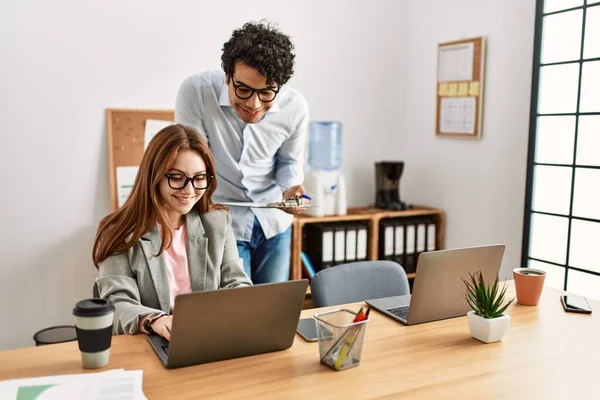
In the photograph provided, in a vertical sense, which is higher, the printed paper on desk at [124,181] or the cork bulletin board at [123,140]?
the cork bulletin board at [123,140]

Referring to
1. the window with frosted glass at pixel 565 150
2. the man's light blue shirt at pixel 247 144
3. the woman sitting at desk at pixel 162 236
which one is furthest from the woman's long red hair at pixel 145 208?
the window with frosted glass at pixel 565 150

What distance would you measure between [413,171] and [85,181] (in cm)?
211

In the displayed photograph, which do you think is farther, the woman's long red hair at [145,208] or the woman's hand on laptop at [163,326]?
the woman's long red hair at [145,208]

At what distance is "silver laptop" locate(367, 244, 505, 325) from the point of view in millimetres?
1638

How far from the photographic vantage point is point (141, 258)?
1.72 meters

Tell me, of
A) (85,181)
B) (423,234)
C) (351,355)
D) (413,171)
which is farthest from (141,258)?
(413,171)

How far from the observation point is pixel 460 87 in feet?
11.8

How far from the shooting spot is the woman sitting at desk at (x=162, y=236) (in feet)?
5.54

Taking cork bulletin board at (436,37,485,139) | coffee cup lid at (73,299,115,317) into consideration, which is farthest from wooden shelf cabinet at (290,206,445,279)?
coffee cup lid at (73,299,115,317)

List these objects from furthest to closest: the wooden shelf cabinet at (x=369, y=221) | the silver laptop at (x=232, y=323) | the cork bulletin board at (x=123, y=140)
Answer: the wooden shelf cabinet at (x=369, y=221), the cork bulletin board at (x=123, y=140), the silver laptop at (x=232, y=323)

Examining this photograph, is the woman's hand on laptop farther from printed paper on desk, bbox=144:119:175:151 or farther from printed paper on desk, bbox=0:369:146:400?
printed paper on desk, bbox=144:119:175:151

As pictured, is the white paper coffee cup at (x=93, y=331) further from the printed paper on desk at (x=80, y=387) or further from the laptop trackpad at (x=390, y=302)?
the laptop trackpad at (x=390, y=302)

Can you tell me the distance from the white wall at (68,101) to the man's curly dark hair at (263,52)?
57.4 inches

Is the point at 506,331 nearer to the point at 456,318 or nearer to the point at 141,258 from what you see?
the point at 456,318
